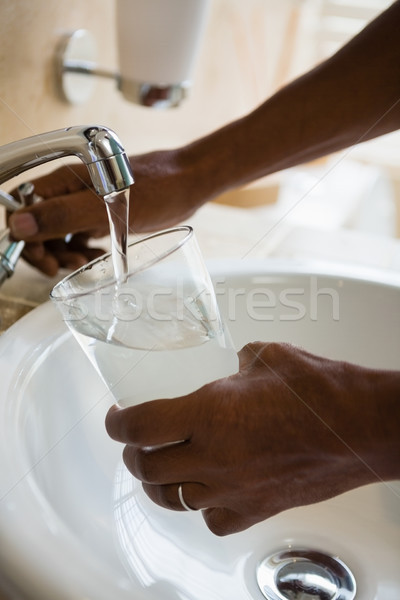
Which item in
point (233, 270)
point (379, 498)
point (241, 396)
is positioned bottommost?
point (379, 498)

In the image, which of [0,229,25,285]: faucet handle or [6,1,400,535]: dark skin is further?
[0,229,25,285]: faucet handle

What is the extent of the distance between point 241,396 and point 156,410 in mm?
46

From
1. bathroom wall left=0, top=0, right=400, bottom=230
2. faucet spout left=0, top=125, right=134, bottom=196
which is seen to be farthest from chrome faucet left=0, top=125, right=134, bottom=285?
bathroom wall left=0, top=0, right=400, bottom=230

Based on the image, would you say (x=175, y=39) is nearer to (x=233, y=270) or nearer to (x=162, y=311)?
(x=233, y=270)

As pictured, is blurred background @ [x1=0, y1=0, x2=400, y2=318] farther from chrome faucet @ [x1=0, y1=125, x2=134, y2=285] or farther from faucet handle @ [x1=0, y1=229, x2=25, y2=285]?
chrome faucet @ [x1=0, y1=125, x2=134, y2=285]

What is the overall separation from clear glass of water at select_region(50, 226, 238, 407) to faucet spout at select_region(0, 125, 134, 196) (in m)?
0.05

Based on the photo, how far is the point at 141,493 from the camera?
515 millimetres

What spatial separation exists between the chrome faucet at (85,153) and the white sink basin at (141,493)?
13 centimetres

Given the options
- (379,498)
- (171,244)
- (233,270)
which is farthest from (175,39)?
(379,498)

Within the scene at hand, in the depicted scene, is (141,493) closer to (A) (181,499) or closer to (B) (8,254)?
(A) (181,499)

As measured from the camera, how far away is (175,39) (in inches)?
31.3

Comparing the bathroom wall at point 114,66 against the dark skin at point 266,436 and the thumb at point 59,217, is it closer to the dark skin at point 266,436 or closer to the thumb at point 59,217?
the thumb at point 59,217

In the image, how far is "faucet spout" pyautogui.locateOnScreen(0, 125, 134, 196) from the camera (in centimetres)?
42

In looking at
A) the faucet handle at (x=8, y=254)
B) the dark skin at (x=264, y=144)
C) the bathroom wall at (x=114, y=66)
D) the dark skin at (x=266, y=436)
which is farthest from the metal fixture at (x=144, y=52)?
the dark skin at (x=266, y=436)
